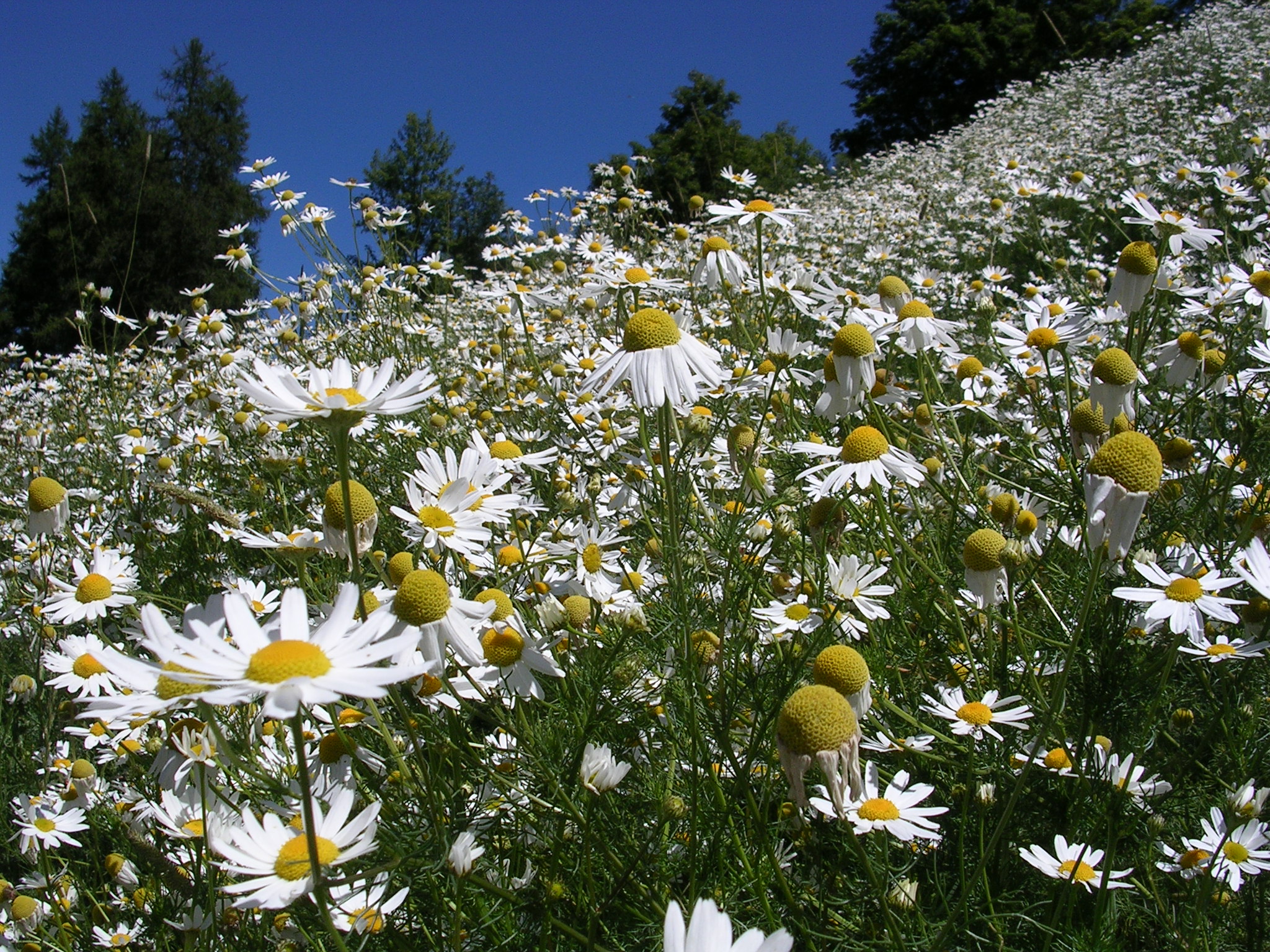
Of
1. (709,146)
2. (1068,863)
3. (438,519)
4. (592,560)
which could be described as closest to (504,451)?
(592,560)

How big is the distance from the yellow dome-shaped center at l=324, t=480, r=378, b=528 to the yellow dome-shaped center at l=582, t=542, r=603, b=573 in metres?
0.65

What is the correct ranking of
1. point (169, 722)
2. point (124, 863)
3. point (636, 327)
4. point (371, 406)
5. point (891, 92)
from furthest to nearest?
point (891, 92), point (124, 863), point (169, 722), point (636, 327), point (371, 406)

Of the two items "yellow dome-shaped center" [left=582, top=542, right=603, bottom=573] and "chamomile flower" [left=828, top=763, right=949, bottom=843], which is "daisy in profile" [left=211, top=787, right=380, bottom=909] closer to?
"chamomile flower" [left=828, top=763, right=949, bottom=843]

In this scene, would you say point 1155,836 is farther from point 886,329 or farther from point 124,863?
point 124,863

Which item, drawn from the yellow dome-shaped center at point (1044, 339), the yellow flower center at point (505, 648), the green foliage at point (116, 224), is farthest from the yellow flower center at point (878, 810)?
A: the green foliage at point (116, 224)

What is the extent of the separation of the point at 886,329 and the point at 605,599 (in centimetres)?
93

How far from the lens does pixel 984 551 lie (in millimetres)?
1373

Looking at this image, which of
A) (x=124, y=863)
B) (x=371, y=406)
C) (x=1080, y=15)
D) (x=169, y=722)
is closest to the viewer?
(x=371, y=406)

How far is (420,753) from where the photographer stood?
1017mm

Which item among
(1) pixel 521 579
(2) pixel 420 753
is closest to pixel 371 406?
(2) pixel 420 753

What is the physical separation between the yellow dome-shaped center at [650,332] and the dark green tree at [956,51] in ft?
82.8

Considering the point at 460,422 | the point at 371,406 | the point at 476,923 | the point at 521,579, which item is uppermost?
the point at 460,422

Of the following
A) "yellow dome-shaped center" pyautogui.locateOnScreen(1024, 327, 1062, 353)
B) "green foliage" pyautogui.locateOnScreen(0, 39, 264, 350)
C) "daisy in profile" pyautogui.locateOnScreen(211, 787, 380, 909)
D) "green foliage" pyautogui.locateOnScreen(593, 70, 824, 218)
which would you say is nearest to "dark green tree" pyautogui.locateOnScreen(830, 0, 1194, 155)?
"green foliage" pyautogui.locateOnScreen(593, 70, 824, 218)

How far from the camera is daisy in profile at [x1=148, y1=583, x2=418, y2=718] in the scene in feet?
2.22
